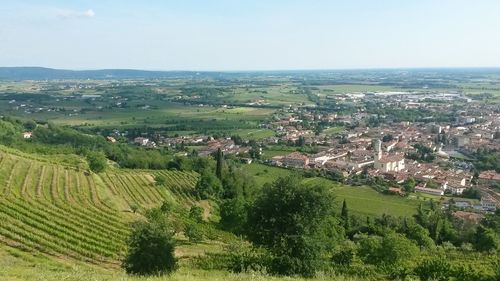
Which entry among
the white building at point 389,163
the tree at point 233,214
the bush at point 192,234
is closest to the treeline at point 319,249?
the tree at point 233,214

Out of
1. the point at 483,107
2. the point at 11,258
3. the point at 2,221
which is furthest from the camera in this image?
the point at 483,107

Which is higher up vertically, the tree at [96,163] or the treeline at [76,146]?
the tree at [96,163]

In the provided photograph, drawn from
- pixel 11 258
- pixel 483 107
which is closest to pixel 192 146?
pixel 11 258

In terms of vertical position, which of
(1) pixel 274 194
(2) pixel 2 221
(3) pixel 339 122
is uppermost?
(1) pixel 274 194

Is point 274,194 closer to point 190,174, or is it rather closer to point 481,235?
point 481,235

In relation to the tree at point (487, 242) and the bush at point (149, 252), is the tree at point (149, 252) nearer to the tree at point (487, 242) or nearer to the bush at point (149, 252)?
the bush at point (149, 252)

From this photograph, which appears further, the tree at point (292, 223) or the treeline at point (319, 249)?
the treeline at point (319, 249)
